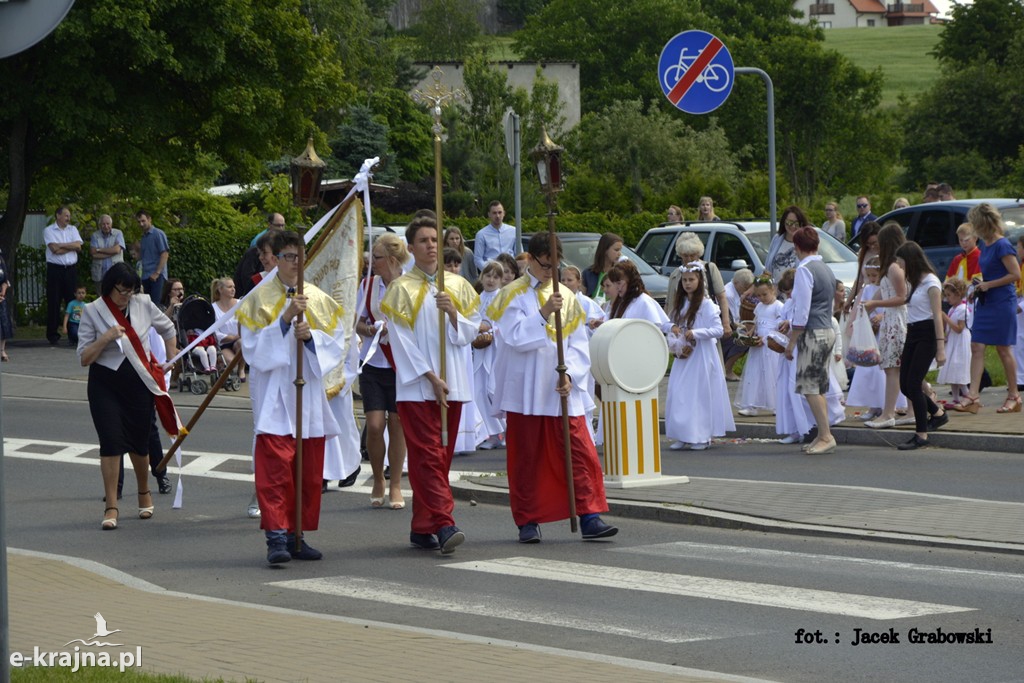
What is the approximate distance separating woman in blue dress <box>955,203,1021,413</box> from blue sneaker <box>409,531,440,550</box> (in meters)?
7.77

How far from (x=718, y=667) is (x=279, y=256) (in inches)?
179

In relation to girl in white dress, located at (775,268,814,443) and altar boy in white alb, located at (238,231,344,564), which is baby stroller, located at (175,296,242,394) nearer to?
girl in white dress, located at (775,268,814,443)

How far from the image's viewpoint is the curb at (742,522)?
10023 mm

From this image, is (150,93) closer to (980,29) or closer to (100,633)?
(100,633)

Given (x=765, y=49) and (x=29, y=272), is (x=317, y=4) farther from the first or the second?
(x=29, y=272)

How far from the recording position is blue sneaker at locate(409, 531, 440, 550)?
10.6 meters

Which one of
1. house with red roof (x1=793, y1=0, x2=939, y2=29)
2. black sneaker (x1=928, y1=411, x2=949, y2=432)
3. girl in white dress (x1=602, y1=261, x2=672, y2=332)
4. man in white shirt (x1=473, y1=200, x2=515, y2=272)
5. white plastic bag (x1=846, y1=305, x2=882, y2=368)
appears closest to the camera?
girl in white dress (x1=602, y1=261, x2=672, y2=332)

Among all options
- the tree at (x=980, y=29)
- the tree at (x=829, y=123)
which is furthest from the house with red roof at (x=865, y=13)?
the tree at (x=829, y=123)

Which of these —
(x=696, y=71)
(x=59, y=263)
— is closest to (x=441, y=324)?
(x=696, y=71)

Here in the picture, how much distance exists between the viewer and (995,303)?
Answer: 657 inches

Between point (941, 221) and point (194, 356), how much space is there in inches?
433

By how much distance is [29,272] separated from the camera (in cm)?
3198

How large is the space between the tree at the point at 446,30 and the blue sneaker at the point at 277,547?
11220cm

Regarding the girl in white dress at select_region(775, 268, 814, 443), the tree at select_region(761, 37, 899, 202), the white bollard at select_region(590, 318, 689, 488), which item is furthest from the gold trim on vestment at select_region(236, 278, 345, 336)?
the tree at select_region(761, 37, 899, 202)
